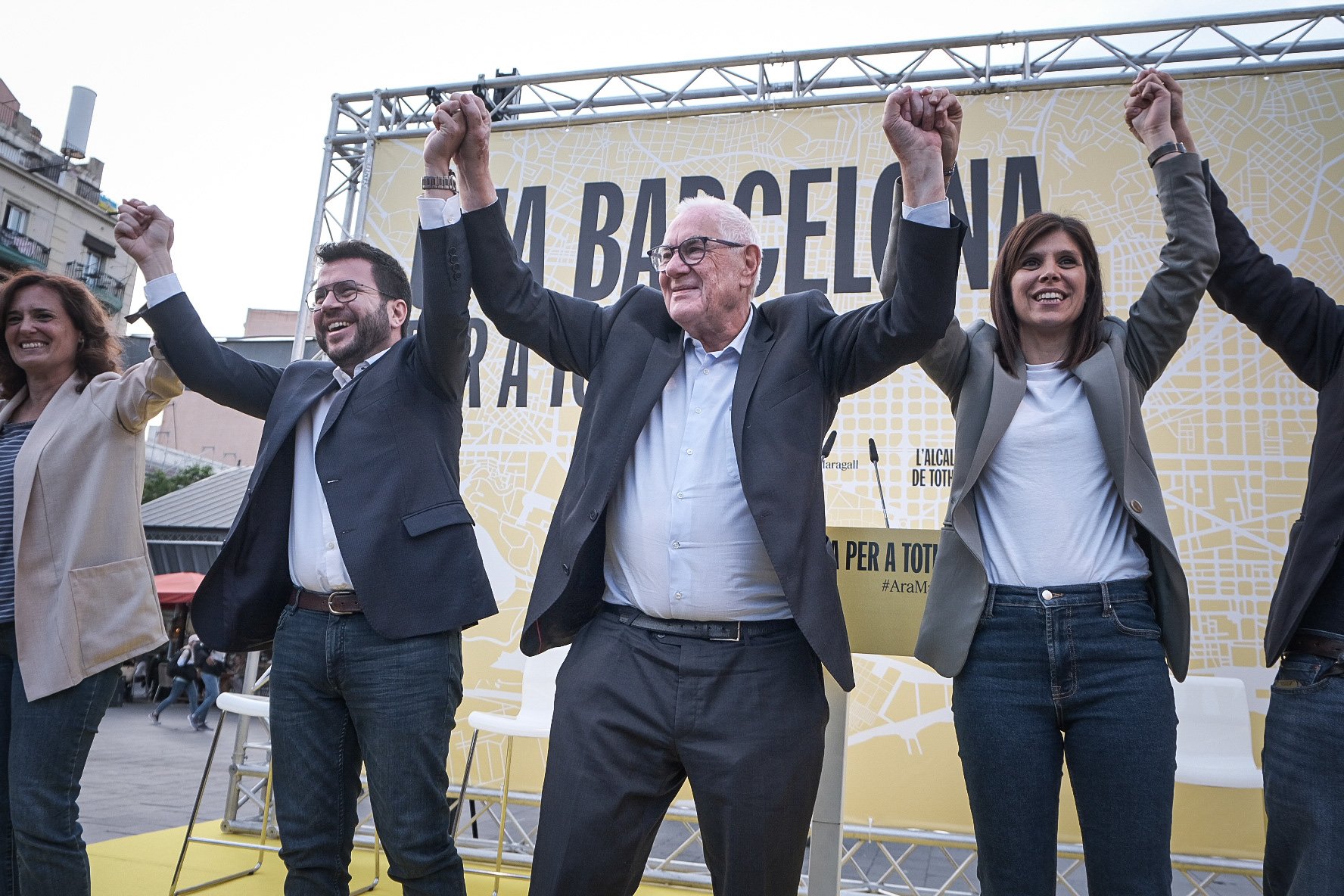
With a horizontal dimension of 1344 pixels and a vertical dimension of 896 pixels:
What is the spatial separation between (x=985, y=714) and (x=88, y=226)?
3284 cm

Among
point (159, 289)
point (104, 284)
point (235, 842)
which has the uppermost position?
point (104, 284)

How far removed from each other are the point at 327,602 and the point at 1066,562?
5.42 ft

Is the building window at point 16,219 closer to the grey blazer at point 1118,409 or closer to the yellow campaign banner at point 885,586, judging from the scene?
the yellow campaign banner at point 885,586

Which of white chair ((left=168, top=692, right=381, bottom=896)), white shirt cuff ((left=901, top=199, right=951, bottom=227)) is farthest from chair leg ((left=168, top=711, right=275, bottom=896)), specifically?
white shirt cuff ((left=901, top=199, right=951, bottom=227))

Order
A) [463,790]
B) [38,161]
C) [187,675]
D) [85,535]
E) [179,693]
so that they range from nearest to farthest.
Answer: [85,535]
[463,790]
[179,693]
[187,675]
[38,161]

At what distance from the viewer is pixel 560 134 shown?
5.23 metres

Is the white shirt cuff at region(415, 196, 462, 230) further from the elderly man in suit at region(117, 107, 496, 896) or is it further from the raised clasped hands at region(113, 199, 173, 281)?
the raised clasped hands at region(113, 199, 173, 281)

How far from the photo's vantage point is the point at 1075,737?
182cm

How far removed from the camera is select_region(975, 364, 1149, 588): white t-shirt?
1.89 meters

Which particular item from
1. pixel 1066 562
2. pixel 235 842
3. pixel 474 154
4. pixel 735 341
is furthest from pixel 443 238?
pixel 235 842

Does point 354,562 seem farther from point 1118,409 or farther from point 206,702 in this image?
point 206,702

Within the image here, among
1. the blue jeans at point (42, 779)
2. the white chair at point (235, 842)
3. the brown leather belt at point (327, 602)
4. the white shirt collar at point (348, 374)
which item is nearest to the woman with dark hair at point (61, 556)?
the blue jeans at point (42, 779)

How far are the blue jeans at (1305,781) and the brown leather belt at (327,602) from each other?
191 centimetres

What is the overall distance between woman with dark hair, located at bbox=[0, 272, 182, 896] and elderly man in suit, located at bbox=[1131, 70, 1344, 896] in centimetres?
265
